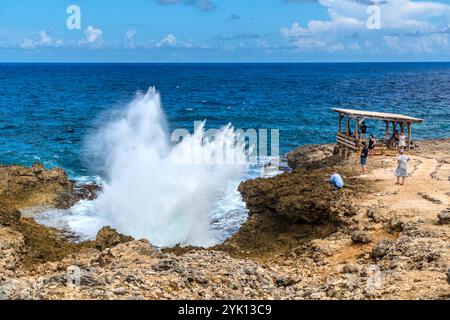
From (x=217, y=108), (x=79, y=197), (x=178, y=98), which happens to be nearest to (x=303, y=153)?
(x=79, y=197)

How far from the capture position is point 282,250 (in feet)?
54.3

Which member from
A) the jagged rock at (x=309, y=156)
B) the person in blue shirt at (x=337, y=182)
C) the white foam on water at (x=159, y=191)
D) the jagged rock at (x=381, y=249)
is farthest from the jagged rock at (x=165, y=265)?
the jagged rock at (x=309, y=156)

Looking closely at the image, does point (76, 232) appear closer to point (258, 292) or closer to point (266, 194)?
point (266, 194)

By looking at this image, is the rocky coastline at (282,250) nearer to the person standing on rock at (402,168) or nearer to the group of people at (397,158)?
the group of people at (397,158)

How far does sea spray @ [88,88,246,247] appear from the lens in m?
21.3

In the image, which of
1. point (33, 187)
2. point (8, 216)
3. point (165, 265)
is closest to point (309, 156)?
point (33, 187)

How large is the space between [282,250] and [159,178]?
1112 centimetres

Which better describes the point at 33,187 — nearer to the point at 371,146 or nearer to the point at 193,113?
the point at 371,146

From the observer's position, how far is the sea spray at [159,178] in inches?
838

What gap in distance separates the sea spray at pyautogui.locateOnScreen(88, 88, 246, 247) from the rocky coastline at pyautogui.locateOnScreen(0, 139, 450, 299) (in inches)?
86.4

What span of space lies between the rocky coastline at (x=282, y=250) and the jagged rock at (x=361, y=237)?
0.03 m

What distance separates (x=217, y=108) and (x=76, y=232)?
46394mm

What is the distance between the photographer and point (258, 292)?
11.3m
